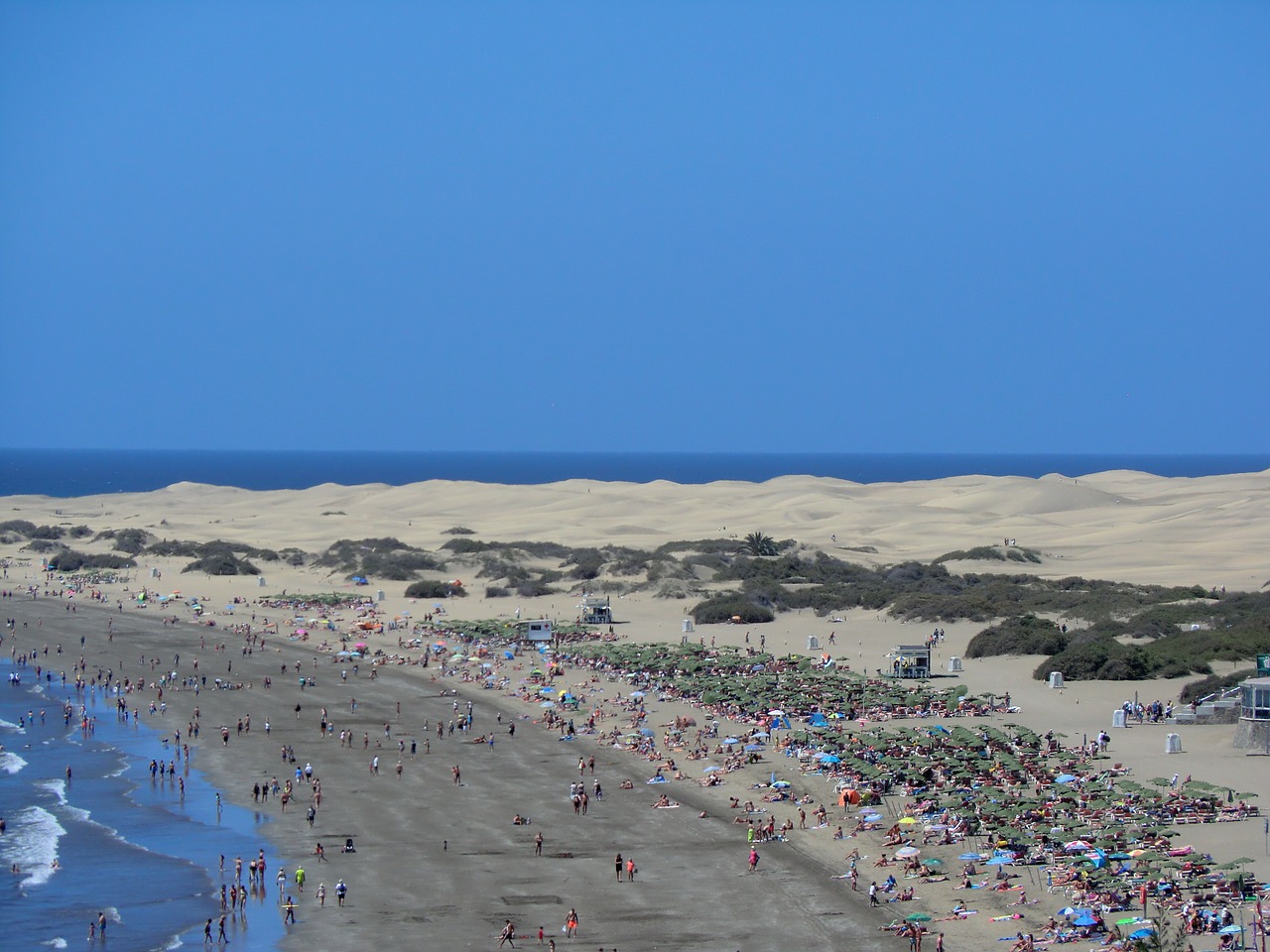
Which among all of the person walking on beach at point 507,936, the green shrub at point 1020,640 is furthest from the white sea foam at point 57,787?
the green shrub at point 1020,640

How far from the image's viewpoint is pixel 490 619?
6312 cm

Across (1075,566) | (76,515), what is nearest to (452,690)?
(1075,566)

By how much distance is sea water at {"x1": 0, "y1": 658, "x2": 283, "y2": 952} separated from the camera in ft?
83.9

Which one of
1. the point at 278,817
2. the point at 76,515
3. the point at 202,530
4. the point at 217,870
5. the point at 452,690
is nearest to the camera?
the point at 217,870

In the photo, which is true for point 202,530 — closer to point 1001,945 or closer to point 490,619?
point 490,619

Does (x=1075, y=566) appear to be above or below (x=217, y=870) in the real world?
above

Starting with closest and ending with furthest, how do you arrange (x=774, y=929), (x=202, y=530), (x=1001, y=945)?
(x=1001, y=945) → (x=774, y=929) → (x=202, y=530)

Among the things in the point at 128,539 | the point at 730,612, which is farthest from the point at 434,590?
the point at 128,539

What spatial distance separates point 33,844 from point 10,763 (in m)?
8.76

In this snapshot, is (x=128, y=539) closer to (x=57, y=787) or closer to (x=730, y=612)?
(x=730, y=612)

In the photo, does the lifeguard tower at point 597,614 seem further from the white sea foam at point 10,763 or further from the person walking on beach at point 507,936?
the person walking on beach at point 507,936

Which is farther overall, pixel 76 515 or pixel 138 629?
pixel 76 515

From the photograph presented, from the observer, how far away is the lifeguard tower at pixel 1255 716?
33281 millimetres

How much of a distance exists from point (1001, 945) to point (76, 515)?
115 meters
